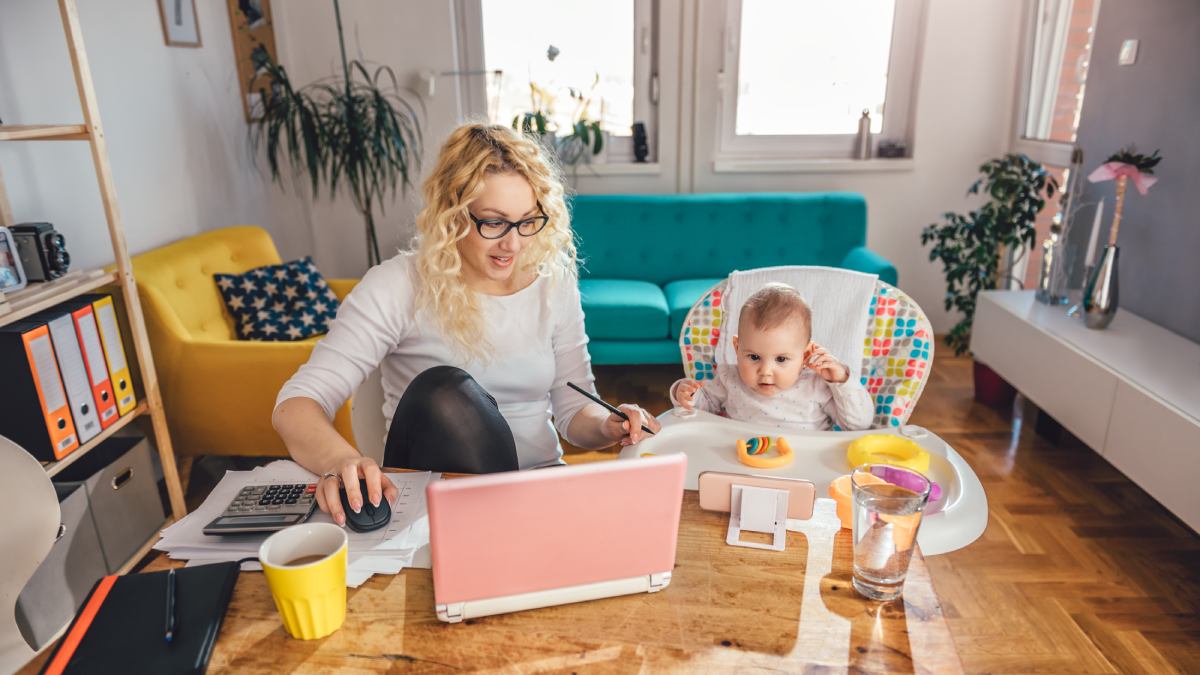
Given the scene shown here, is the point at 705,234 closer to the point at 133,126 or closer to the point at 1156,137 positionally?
the point at 1156,137

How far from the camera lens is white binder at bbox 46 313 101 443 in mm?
1799

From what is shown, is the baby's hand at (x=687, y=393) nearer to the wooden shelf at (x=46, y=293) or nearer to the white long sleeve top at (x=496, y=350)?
the white long sleeve top at (x=496, y=350)

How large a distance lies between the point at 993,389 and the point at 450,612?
283cm

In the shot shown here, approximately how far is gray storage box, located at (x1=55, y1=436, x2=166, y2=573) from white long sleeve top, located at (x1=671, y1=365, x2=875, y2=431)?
1487 mm

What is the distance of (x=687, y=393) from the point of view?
152 cm

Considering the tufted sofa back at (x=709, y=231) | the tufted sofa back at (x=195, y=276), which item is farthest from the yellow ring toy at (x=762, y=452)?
the tufted sofa back at (x=709, y=231)

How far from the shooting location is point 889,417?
1.59 meters

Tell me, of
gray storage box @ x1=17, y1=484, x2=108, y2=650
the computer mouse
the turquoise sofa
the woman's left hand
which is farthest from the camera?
the turquoise sofa

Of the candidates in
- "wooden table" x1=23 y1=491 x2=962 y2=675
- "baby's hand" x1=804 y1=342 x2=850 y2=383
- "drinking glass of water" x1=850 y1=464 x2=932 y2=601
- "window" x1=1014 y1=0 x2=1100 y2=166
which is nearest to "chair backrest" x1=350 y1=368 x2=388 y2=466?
"wooden table" x1=23 y1=491 x2=962 y2=675

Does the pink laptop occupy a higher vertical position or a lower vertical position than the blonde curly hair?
lower

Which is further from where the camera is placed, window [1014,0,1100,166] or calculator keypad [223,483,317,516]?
Answer: window [1014,0,1100,166]

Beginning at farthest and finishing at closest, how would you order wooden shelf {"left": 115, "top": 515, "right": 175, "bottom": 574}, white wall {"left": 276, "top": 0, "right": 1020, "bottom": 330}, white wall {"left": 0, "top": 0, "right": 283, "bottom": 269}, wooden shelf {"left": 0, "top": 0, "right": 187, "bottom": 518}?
white wall {"left": 276, "top": 0, "right": 1020, "bottom": 330} → white wall {"left": 0, "top": 0, "right": 283, "bottom": 269} → wooden shelf {"left": 115, "top": 515, "right": 175, "bottom": 574} → wooden shelf {"left": 0, "top": 0, "right": 187, "bottom": 518}

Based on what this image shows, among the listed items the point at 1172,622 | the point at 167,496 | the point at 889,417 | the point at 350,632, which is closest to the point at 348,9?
the point at 167,496

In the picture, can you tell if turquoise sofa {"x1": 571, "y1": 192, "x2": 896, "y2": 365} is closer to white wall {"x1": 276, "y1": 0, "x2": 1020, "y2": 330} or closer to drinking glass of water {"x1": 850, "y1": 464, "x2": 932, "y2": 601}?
white wall {"x1": 276, "y1": 0, "x2": 1020, "y2": 330}
